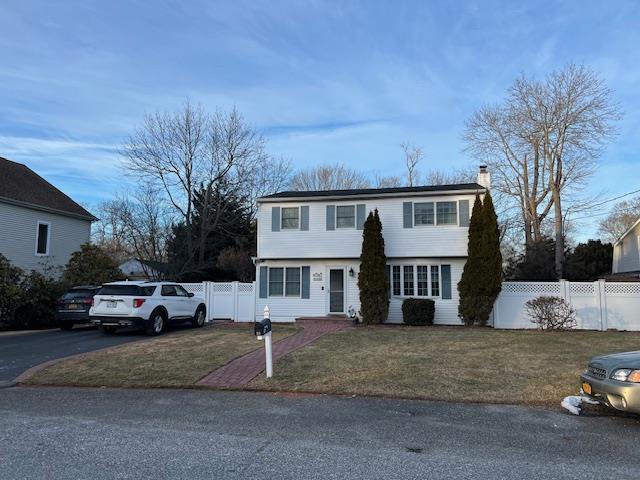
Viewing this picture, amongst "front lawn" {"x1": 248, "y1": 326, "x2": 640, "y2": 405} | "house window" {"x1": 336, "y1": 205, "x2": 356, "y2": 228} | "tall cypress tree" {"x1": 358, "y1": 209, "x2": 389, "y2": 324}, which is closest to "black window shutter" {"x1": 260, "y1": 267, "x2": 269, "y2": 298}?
"house window" {"x1": 336, "y1": 205, "x2": 356, "y2": 228}

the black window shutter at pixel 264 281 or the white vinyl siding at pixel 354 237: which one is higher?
the white vinyl siding at pixel 354 237

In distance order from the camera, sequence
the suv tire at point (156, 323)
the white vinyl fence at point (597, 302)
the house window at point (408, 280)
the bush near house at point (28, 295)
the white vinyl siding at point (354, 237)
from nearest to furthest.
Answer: the suv tire at point (156, 323) < the white vinyl fence at point (597, 302) < the bush near house at point (28, 295) < the white vinyl siding at point (354, 237) < the house window at point (408, 280)

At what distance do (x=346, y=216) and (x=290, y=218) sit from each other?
2.47 metres

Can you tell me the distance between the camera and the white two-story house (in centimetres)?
1939

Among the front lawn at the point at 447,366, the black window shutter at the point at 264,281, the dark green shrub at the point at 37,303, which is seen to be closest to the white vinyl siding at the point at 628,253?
the front lawn at the point at 447,366

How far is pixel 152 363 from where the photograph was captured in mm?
10102

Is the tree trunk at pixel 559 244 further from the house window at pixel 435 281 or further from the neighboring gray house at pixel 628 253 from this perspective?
the house window at pixel 435 281

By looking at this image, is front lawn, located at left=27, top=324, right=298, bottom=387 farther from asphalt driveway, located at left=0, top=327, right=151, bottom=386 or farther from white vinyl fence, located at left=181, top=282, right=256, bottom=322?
white vinyl fence, located at left=181, top=282, right=256, bottom=322

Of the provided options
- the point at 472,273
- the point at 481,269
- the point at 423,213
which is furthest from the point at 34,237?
the point at 481,269

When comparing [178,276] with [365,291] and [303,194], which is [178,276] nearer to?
[303,194]

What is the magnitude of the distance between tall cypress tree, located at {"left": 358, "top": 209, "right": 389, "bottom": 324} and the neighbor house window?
3928mm

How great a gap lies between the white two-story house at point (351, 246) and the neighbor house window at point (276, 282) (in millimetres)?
43

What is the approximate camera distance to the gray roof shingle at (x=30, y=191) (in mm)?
23981

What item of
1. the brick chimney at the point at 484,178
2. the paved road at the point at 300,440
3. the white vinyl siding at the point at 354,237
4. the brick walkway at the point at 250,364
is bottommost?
the paved road at the point at 300,440
